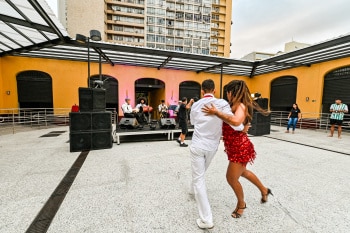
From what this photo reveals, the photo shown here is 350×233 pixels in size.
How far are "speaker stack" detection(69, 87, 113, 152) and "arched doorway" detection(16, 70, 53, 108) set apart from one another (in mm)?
7371

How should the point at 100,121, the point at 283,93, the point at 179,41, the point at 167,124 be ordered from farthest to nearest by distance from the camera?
the point at 179,41 < the point at 283,93 < the point at 167,124 < the point at 100,121

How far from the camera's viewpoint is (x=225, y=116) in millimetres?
1398

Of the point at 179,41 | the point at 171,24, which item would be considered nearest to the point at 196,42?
the point at 179,41

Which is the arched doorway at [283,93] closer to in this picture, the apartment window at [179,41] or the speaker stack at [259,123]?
the speaker stack at [259,123]

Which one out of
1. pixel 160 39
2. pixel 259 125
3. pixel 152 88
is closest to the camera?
pixel 259 125

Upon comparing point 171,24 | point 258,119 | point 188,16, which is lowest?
point 258,119

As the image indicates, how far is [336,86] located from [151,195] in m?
11.3

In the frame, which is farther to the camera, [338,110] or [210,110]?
[338,110]

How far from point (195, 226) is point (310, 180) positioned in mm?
2355

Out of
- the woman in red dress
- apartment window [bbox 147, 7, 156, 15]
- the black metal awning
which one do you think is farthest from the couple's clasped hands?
apartment window [bbox 147, 7, 156, 15]

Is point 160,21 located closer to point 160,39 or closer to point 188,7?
point 160,39

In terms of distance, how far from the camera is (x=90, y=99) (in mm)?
4250

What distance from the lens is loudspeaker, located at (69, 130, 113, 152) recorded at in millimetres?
4113

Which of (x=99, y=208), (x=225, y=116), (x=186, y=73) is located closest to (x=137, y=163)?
(x=99, y=208)
